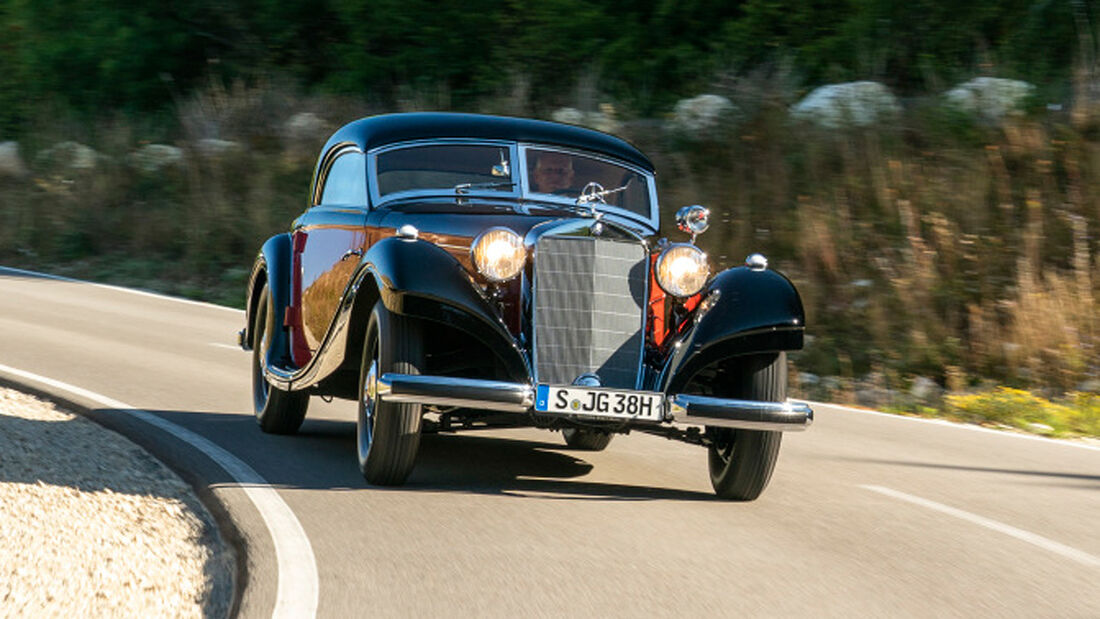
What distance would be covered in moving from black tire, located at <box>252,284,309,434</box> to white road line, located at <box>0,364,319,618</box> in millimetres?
522

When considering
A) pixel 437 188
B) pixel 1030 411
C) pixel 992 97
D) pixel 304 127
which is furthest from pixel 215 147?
pixel 437 188

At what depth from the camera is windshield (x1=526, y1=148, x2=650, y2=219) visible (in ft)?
24.8

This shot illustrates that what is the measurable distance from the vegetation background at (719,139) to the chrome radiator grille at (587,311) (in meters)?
5.25

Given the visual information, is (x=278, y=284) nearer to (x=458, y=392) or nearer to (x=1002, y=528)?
(x=458, y=392)

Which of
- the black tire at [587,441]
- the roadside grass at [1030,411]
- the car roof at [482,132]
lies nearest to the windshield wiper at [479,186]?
the car roof at [482,132]

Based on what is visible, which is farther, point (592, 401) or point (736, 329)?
point (736, 329)

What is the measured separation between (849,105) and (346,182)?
11.0m

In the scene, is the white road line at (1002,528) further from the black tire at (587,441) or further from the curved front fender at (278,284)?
the curved front fender at (278,284)

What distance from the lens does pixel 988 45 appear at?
749 inches

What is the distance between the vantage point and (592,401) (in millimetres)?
6242

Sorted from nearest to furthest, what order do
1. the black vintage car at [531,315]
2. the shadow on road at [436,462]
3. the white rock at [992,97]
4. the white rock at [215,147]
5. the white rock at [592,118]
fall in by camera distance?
the black vintage car at [531,315] < the shadow on road at [436,462] < the white rock at [992,97] < the white rock at [592,118] < the white rock at [215,147]

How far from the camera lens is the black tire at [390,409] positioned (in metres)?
6.36

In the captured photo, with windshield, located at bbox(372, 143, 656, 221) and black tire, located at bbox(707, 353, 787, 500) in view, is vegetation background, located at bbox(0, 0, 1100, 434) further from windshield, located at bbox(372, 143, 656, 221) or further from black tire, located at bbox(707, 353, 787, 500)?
windshield, located at bbox(372, 143, 656, 221)

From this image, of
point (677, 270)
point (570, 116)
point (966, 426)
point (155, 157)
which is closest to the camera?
point (677, 270)
